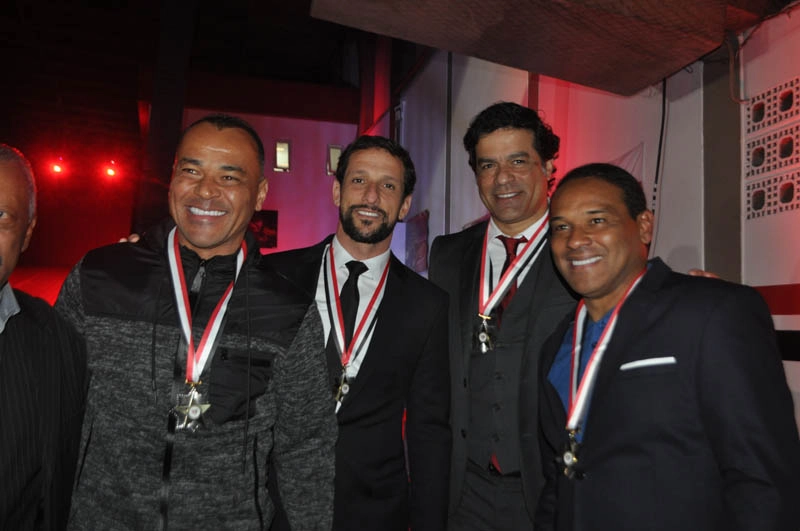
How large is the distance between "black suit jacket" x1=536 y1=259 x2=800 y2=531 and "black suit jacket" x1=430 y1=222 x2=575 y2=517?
1.46ft

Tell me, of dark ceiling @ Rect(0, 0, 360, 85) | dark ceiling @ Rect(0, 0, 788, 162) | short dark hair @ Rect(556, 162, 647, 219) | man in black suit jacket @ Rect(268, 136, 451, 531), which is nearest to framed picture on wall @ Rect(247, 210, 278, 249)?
dark ceiling @ Rect(0, 0, 788, 162)

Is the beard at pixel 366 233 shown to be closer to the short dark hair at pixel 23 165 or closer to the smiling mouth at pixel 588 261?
the smiling mouth at pixel 588 261

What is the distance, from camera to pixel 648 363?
1433 millimetres

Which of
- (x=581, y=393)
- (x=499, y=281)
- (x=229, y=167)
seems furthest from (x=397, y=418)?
(x=229, y=167)

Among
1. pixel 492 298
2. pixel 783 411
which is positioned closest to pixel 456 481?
pixel 492 298

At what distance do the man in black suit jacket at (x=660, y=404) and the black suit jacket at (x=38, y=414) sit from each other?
4.67 feet

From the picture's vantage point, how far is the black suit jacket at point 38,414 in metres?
1.34

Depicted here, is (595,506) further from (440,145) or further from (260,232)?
(260,232)

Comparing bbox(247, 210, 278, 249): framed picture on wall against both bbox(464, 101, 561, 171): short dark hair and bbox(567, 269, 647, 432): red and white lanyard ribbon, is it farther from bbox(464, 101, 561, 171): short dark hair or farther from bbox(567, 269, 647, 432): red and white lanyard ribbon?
bbox(567, 269, 647, 432): red and white lanyard ribbon

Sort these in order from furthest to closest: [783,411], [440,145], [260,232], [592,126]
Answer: [260,232]
[440,145]
[592,126]
[783,411]

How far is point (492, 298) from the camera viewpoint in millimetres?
2246

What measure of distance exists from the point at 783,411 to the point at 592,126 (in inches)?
127

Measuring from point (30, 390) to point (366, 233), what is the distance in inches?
52.9

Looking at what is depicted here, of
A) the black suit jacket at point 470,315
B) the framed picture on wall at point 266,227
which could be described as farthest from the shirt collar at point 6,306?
the framed picture on wall at point 266,227
